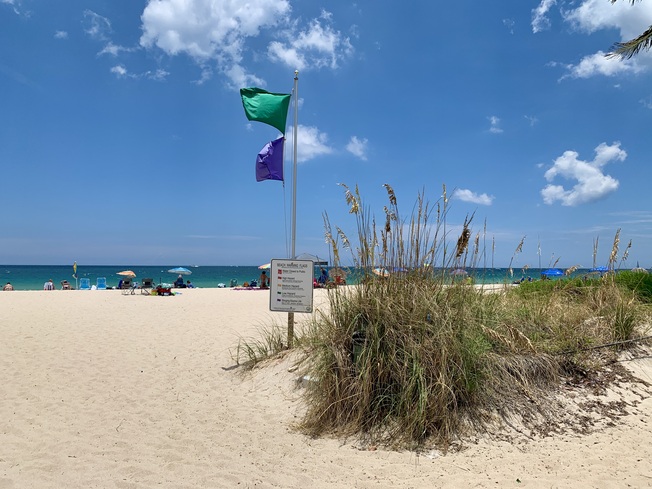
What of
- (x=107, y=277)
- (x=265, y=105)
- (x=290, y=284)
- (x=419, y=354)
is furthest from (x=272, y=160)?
(x=107, y=277)

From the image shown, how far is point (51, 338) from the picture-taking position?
29.3 feet

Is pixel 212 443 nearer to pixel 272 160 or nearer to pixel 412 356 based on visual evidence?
pixel 412 356

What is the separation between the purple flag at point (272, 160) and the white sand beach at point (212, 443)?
10.6 ft

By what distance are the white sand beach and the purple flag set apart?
3223 millimetres

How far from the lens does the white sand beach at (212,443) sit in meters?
3.37

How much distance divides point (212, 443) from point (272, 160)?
4.75 meters

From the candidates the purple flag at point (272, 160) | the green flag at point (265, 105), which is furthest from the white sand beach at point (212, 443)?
the green flag at point (265, 105)

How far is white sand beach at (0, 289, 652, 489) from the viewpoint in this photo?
11.1ft

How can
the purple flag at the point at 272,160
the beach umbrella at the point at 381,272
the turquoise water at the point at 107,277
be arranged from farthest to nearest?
1. the turquoise water at the point at 107,277
2. the purple flag at the point at 272,160
3. the beach umbrella at the point at 381,272

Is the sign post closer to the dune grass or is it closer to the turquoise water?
the dune grass

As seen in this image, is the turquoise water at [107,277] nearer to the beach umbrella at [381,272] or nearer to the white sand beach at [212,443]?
the white sand beach at [212,443]

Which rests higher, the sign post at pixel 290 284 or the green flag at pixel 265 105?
the green flag at pixel 265 105

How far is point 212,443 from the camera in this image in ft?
13.5

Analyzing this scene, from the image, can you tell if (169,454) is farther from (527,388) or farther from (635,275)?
(635,275)
